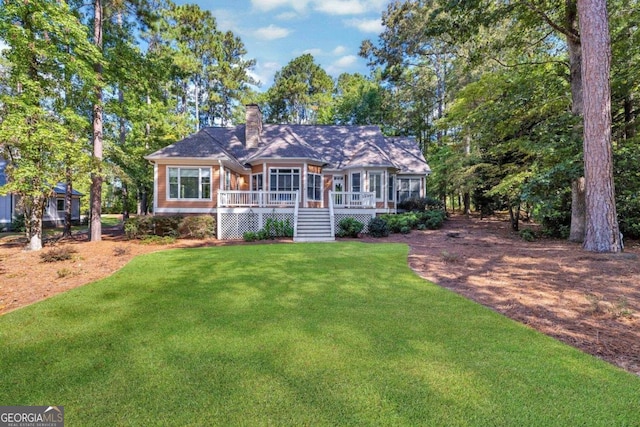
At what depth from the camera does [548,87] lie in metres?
12.4

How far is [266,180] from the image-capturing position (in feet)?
53.0

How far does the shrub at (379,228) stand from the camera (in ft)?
46.6

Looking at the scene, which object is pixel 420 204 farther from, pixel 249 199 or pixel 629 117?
pixel 249 199

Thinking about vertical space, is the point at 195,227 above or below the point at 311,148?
below

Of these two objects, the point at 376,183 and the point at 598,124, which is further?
the point at 376,183

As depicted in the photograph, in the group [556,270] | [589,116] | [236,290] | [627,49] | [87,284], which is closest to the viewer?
[236,290]

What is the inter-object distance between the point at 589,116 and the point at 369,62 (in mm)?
23893

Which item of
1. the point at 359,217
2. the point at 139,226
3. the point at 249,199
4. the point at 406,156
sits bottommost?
the point at 139,226

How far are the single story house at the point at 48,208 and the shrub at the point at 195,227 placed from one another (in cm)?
700

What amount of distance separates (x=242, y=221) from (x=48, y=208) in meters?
19.6

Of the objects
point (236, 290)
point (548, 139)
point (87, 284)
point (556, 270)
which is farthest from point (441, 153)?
point (87, 284)

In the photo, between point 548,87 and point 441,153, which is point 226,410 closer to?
point 548,87

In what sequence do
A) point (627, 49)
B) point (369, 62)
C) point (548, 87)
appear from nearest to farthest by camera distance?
point (627, 49)
point (548, 87)
point (369, 62)

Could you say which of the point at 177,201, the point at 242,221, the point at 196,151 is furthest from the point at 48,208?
the point at 242,221
